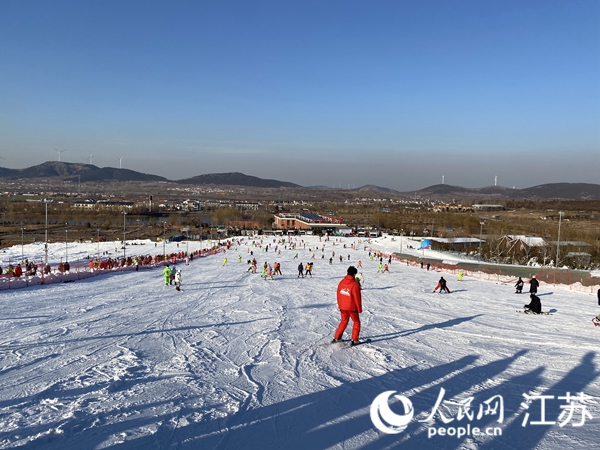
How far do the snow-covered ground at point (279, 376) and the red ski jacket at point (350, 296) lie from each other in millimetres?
767

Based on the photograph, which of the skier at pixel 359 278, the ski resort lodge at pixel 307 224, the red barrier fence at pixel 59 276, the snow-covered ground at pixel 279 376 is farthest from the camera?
the ski resort lodge at pixel 307 224

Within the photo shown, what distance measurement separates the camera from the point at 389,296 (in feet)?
53.9

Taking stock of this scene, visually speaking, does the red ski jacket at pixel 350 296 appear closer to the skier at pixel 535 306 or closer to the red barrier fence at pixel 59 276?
the skier at pixel 535 306

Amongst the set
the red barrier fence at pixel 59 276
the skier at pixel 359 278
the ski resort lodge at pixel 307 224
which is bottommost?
the ski resort lodge at pixel 307 224

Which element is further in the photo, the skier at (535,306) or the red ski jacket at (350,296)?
the skier at (535,306)

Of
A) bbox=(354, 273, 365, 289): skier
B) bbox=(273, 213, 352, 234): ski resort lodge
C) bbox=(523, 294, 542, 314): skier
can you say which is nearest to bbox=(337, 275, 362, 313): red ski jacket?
→ bbox=(354, 273, 365, 289): skier

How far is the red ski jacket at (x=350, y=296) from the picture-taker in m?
6.90

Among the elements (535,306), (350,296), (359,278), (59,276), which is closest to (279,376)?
(350,296)

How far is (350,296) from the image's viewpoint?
273 inches

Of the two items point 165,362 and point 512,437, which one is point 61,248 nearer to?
point 165,362

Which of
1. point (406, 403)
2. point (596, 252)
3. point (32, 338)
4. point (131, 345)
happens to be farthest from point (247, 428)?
point (596, 252)

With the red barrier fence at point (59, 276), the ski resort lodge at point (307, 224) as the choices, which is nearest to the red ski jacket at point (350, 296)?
the red barrier fence at point (59, 276)

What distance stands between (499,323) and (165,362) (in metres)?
8.10

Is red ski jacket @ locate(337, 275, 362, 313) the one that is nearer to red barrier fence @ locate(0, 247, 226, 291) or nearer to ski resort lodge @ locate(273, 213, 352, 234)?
red barrier fence @ locate(0, 247, 226, 291)
